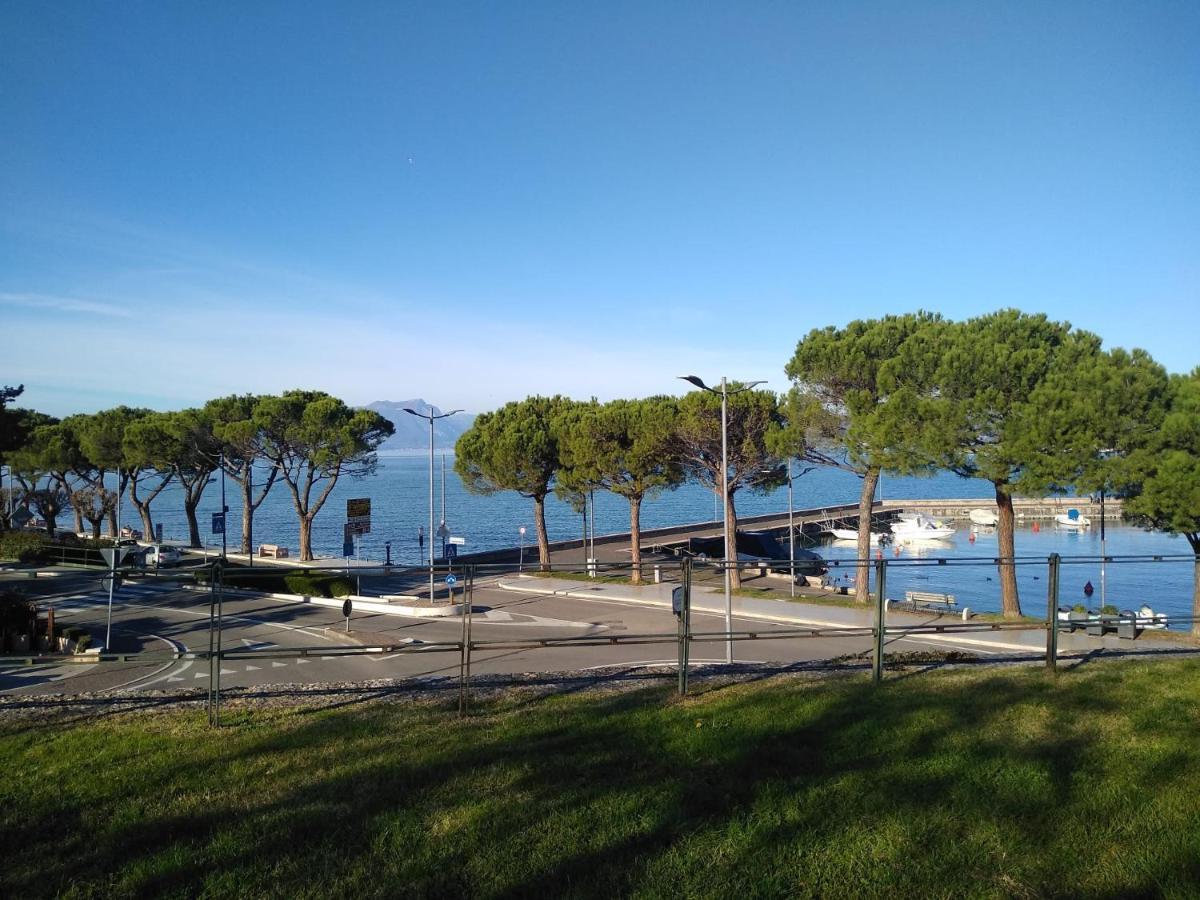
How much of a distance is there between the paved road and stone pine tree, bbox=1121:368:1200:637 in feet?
20.5

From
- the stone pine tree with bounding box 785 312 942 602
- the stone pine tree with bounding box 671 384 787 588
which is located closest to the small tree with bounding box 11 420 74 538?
the stone pine tree with bounding box 671 384 787 588

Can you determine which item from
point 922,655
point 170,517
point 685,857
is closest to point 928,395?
point 922,655

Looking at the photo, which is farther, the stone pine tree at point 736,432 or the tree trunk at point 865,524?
the stone pine tree at point 736,432

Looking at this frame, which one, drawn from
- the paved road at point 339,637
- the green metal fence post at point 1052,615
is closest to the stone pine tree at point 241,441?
the paved road at point 339,637

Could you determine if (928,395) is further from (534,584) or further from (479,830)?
(479,830)

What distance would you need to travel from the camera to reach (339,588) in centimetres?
Answer: 2791

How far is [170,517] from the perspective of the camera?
121 meters

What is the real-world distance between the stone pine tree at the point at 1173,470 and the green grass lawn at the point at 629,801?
15453 mm

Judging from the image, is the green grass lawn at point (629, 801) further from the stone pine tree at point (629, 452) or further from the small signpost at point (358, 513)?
the stone pine tree at point (629, 452)

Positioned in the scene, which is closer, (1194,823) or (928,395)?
(1194,823)

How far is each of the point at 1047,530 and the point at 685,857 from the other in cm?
9129

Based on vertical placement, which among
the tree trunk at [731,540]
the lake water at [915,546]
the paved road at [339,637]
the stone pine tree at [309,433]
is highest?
the stone pine tree at [309,433]

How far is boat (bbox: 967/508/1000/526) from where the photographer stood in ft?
274

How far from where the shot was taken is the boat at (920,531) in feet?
238
